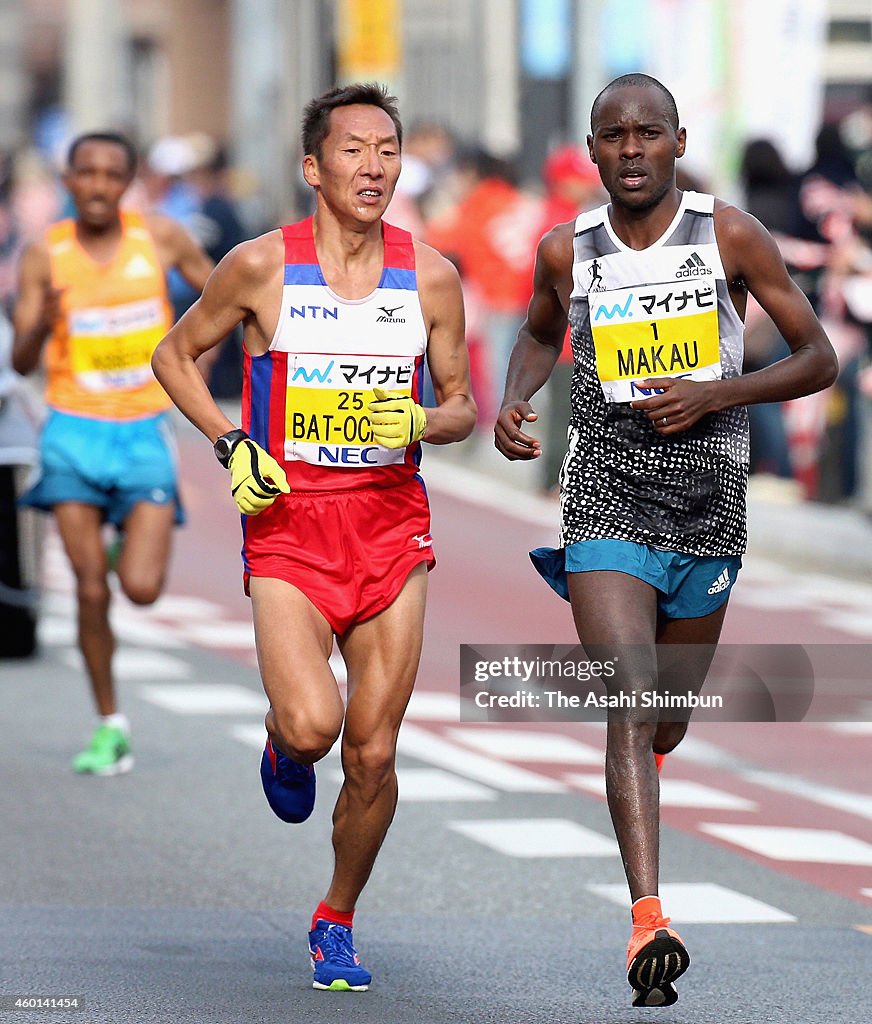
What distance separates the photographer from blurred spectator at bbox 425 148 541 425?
66.9 feet

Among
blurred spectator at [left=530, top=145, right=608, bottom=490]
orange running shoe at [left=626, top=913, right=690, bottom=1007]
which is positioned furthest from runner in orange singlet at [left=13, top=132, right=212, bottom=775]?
blurred spectator at [left=530, top=145, right=608, bottom=490]

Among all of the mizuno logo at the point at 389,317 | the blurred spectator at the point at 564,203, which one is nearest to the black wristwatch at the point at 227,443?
the mizuno logo at the point at 389,317

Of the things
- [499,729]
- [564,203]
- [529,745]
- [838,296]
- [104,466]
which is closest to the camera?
[104,466]

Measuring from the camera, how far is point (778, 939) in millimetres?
7340

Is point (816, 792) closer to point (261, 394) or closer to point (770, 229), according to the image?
point (261, 394)

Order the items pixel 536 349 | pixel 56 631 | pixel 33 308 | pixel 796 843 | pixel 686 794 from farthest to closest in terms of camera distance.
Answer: pixel 56 631
pixel 33 308
pixel 686 794
pixel 796 843
pixel 536 349

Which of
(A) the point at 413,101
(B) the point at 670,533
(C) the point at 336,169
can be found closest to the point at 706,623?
(B) the point at 670,533

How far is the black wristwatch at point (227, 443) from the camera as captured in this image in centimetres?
657

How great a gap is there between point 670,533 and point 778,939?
1364mm

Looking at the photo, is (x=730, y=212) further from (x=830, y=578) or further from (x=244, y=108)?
(x=244, y=108)

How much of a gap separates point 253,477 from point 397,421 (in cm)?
37

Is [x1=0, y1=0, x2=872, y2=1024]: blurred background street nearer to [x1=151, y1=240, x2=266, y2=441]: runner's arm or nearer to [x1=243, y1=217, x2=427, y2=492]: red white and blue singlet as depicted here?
[x1=243, y1=217, x2=427, y2=492]: red white and blue singlet

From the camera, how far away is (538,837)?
880 cm

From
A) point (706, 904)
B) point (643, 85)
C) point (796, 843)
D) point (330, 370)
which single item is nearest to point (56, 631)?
point (796, 843)
